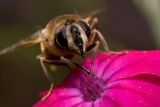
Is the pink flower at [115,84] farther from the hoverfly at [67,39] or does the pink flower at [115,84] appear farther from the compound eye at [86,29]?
the compound eye at [86,29]

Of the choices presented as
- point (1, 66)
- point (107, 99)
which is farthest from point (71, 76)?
point (1, 66)

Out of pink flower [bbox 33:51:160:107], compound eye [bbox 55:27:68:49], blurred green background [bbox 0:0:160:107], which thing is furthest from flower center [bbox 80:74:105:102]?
blurred green background [bbox 0:0:160:107]

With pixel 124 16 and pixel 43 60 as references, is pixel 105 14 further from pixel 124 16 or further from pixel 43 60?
pixel 43 60

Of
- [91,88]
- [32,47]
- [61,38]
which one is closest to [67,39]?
[61,38]

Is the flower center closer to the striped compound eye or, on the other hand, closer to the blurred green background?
the striped compound eye

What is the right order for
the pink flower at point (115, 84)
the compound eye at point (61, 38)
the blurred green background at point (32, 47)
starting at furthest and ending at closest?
the blurred green background at point (32, 47)
the compound eye at point (61, 38)
the pink flower at point (115, 84)

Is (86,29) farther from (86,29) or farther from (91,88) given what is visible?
(91,88)

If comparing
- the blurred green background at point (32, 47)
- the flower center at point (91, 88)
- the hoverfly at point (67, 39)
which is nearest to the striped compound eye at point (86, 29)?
the hoverfly at point (67, 39)
